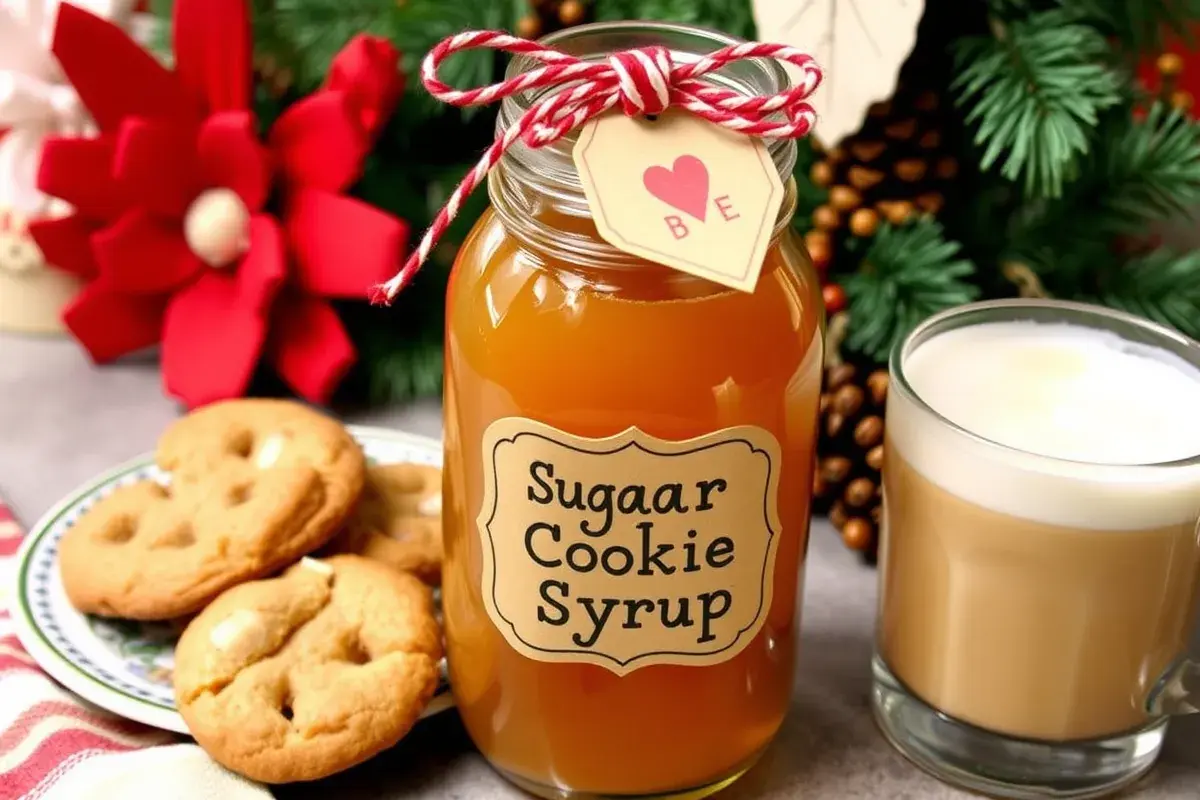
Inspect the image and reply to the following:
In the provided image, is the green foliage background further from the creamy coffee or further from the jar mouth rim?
the jar mouth rim

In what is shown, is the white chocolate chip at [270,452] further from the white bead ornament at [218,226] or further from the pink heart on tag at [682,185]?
the pink heart on tag at [682,185]

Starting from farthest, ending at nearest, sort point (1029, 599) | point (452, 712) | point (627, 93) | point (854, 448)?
point (854, 448)
point (452, 712)
point (1029, 599)
point (627, 93)

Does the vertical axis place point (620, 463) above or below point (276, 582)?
above

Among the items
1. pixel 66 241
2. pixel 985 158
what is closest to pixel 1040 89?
pixel 985 158

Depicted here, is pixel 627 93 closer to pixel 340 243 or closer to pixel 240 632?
pixel 240 632

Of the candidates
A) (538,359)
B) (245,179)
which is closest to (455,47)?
(538,359)

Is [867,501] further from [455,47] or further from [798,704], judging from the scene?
[455,47]

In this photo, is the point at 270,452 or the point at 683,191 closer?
→ the point at 683,191
